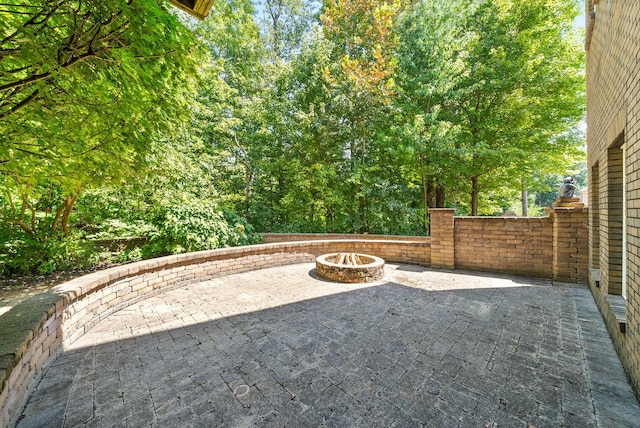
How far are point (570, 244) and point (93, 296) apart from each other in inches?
317

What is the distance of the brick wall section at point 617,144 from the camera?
7.12 feet

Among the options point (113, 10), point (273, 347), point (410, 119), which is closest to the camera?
point (113, 10)

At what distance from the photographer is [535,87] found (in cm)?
966

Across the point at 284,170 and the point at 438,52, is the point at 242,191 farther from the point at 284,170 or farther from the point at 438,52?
the point at 438,52

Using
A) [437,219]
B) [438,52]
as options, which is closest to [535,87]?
[438,52]

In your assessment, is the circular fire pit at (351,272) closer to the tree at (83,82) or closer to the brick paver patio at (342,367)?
the brick paver patio at (342,367)

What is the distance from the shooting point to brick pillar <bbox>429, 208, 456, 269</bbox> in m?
6.06

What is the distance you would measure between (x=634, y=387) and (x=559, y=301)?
7.51ft

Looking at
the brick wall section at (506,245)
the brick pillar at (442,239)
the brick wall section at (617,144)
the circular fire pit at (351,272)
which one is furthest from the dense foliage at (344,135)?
the brick wall section at (617,144)

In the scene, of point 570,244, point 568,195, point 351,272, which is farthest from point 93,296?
point 568,195

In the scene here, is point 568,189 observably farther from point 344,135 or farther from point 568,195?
point 344,135

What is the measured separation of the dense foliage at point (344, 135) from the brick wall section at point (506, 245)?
4.28 metres

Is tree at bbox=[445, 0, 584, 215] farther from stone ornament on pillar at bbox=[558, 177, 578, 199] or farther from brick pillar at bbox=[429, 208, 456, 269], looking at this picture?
brick pillar at bbox=[429, 208, 456, 269]

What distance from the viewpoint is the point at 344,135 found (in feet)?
36.7
